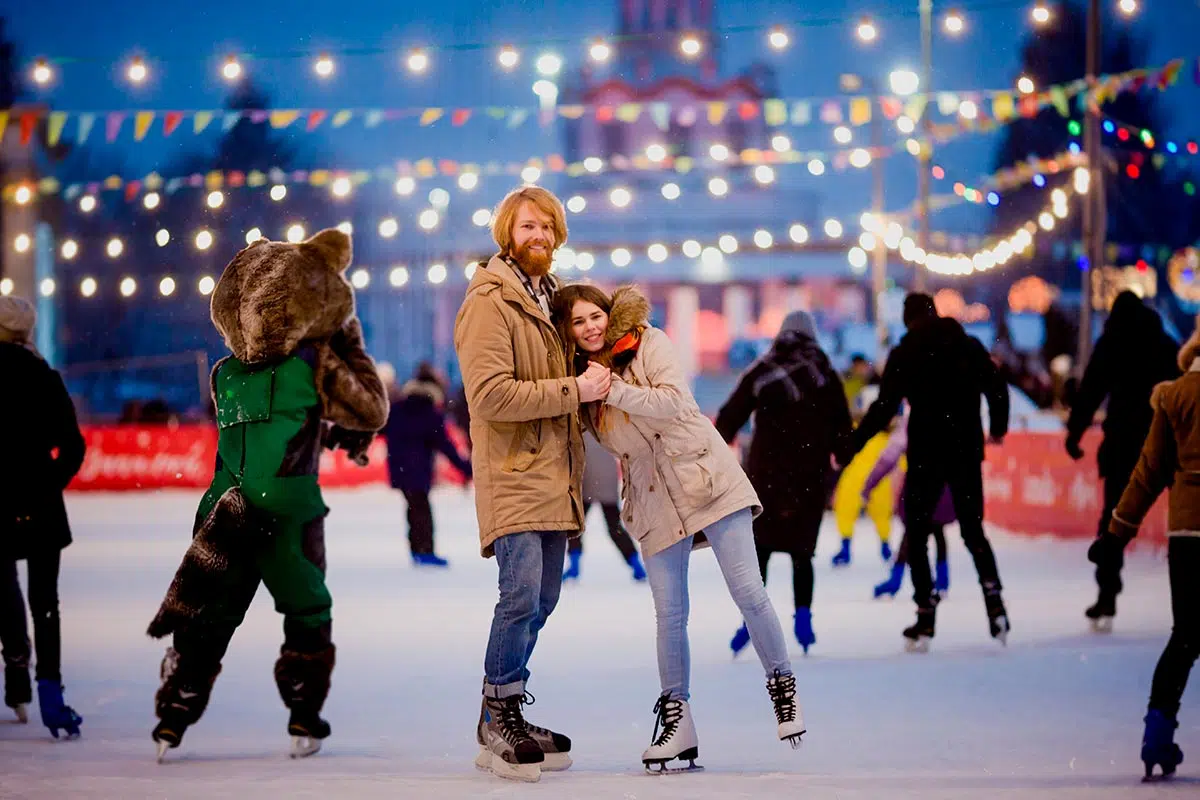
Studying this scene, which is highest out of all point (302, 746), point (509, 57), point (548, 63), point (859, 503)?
point (509, 57)

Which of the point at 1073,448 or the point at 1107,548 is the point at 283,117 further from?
the point at 1107,548

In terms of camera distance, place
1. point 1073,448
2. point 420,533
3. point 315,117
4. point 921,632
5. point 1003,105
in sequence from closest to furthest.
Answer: point 921,632 → point 1073,448 → point 420,533 → point 315,117 → point 1003,105

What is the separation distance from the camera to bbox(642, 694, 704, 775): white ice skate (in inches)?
198

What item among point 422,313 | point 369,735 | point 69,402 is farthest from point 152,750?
point 422,313

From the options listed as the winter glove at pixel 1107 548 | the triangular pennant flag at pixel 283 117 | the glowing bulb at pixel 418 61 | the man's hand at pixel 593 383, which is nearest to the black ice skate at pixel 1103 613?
the winter glove at pixel 1107 548

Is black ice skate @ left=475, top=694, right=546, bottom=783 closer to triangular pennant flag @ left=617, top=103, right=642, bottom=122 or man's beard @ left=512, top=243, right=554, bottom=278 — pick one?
man's beard @ left=512, top=243, right=554, bottom=278

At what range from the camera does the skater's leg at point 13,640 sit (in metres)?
6.14

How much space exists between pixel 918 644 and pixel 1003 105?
9827 mm

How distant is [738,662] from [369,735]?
2.20 metres

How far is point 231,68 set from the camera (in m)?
14.9

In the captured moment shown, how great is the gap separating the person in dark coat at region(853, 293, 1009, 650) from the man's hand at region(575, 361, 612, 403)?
3142mm

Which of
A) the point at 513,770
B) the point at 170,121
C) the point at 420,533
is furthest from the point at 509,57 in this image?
Result: the point at 513,770

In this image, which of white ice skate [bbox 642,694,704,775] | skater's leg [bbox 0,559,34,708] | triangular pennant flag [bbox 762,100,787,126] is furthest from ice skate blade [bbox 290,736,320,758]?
triangular pennant flag [bbox 762,100,787,126]

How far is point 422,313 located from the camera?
44250 mm
